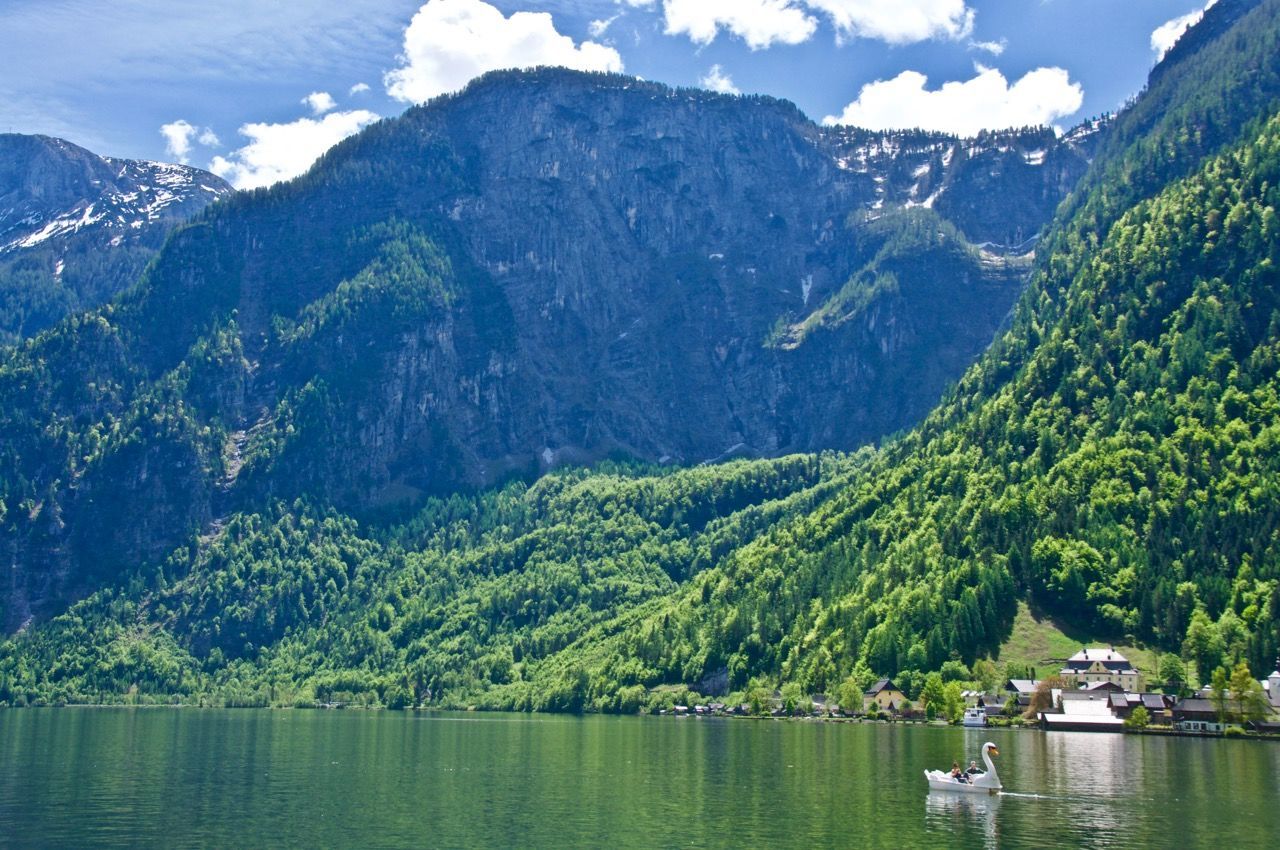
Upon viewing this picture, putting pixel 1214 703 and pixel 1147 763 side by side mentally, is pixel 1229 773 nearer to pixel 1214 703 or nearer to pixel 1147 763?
pixel 1147 763

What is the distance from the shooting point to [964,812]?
8575 cm

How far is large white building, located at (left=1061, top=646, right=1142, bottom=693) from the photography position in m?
169

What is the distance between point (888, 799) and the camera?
91.1 meters

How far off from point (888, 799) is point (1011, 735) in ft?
221

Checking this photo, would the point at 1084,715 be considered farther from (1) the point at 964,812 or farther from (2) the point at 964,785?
(1) the point at 964,812

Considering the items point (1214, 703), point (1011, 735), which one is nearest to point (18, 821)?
point (1011, 735)

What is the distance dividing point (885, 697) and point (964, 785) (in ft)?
322

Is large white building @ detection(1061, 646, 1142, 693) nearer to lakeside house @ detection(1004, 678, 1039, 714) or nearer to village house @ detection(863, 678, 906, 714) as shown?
lakeside house @ detection(1004, 678, 1039, 714)

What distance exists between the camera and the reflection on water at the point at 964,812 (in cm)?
7875

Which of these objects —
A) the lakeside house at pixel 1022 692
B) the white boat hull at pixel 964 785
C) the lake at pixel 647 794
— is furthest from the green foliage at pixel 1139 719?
the white boat hull at pixel 964 785

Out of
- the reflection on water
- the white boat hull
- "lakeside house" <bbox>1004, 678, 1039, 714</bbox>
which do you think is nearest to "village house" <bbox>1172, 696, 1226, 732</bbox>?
"lakeside house" <bbox>1004, 678, 1039, 714</bbox>

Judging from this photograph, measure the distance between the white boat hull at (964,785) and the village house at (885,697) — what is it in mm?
92590

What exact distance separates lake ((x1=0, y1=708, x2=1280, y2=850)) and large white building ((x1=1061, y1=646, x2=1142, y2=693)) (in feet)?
52.0

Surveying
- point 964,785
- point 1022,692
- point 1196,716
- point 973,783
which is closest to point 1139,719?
point 1196,716
